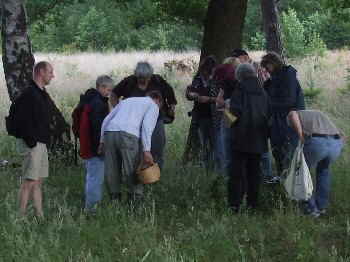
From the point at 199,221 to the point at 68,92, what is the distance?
40.9ft

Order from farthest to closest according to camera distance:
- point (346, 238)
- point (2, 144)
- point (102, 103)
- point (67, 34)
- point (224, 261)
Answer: point (67, 34) → point (2, 144) → point (102, 103) → point (346, 238) → point (224, 261)

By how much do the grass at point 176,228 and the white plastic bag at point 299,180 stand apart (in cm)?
20

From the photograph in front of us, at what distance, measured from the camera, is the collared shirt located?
679cm

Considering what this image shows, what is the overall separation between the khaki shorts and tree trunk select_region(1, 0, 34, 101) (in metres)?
3.58

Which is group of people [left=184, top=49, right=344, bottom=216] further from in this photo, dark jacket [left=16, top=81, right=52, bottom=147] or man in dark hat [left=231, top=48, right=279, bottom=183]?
dark jacket [left=16, top=81, right=52, bottom=147]

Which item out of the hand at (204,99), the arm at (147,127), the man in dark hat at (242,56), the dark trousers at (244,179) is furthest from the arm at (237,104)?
the hand at (204,99)

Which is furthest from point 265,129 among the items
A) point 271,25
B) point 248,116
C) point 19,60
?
point 271,25

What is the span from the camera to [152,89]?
7.76m

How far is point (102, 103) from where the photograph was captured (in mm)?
7105

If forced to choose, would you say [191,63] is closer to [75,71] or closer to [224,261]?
[75,71]

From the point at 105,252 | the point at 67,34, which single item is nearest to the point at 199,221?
the point at 105,252

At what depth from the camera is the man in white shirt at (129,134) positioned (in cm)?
679

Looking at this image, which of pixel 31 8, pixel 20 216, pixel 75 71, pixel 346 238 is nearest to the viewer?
pixel 346 238

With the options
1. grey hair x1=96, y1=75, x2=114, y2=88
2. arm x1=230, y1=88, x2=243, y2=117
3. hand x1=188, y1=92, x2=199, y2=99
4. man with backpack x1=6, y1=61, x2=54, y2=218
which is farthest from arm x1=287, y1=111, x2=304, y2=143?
man with backpack x1=6, y1=61, x2=54, y2=218
